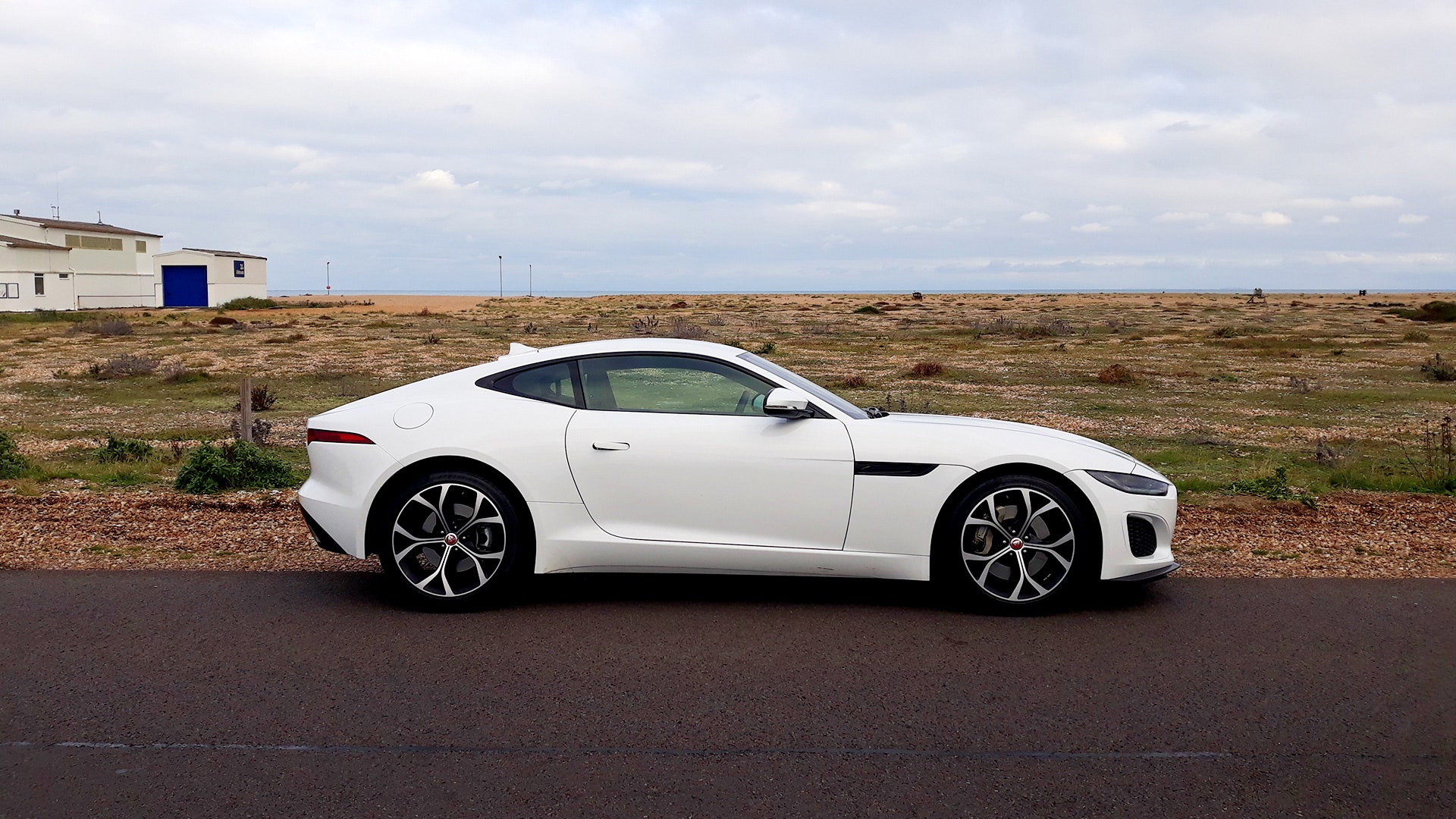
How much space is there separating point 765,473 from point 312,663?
7.62 feet

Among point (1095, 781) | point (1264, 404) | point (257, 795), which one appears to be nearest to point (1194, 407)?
point (1264, 404)

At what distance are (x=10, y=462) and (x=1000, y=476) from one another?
33.1ft

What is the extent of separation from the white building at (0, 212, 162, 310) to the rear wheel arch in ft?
227

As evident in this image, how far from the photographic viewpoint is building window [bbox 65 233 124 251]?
73438 mm

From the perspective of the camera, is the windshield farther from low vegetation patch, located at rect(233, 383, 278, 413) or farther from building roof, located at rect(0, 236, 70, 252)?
building roof, located at rect(0, 236, 70, 252)

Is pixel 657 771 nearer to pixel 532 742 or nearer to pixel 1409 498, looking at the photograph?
pixel 532 742

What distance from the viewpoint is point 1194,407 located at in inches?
764

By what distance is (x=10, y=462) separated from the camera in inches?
452

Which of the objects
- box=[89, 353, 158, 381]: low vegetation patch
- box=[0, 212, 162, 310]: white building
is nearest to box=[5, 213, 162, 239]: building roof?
box=[0, 212, 162, 310]: white building

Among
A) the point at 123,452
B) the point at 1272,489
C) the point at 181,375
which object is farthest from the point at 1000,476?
the point at 181,375

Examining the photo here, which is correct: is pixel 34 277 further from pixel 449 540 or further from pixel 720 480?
pixel 720 480

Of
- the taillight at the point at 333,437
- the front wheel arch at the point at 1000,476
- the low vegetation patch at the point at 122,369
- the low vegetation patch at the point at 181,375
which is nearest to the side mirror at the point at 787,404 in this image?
the front wheel arch at the point at 1000,476

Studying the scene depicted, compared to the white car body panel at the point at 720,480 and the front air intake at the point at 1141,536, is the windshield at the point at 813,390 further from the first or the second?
the front air intake at the point at 1141,536

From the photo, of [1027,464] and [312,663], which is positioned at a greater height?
[1027,464]
